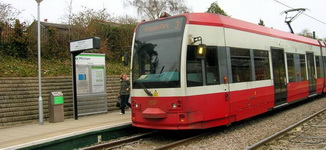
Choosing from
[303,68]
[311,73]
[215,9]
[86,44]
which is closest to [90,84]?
[86,44]

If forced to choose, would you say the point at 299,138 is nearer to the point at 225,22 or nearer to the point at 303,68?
the point at 225,22

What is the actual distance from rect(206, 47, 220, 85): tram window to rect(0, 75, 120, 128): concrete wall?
6296 millimetres

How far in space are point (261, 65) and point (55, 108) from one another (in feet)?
23.8

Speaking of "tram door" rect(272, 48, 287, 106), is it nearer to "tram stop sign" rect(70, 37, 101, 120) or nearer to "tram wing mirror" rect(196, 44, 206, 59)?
"tram wing mirror" rect(196, 44, 206, 59)

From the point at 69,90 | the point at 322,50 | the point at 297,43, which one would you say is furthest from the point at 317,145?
the point at 322,50

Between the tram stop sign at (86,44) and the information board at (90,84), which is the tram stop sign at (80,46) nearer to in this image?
the tram stop sign at (86,44)

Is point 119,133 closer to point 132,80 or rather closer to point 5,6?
point 132,80

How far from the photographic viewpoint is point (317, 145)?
23.3ft

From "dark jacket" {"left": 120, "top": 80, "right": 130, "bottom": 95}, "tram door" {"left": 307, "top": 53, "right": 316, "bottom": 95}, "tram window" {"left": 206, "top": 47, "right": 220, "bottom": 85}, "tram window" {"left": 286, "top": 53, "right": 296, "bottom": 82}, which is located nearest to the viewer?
"tram window" {"left": 206, "top": 47, "right": 220, "bottom": 85}

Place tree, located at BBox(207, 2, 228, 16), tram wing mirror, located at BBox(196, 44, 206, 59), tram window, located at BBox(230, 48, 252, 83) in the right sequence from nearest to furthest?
1. tram wing mirror, located at BBox(196, 44, 206, 59)
2. tram window, located at BBox(230, 48, 252, 83)
3. tree, located at BBox(207, 2, 228, 16)

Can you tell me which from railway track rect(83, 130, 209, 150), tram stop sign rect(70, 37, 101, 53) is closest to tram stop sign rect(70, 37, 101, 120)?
tram stop sign rect(70, 37, 101, 53)

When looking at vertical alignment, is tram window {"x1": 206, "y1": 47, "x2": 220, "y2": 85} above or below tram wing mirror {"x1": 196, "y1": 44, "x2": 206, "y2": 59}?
below

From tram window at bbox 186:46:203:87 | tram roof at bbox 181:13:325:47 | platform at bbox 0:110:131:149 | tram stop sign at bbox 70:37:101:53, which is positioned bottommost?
platform at bbox 0:110:131:149

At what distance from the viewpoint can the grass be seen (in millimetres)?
11948
